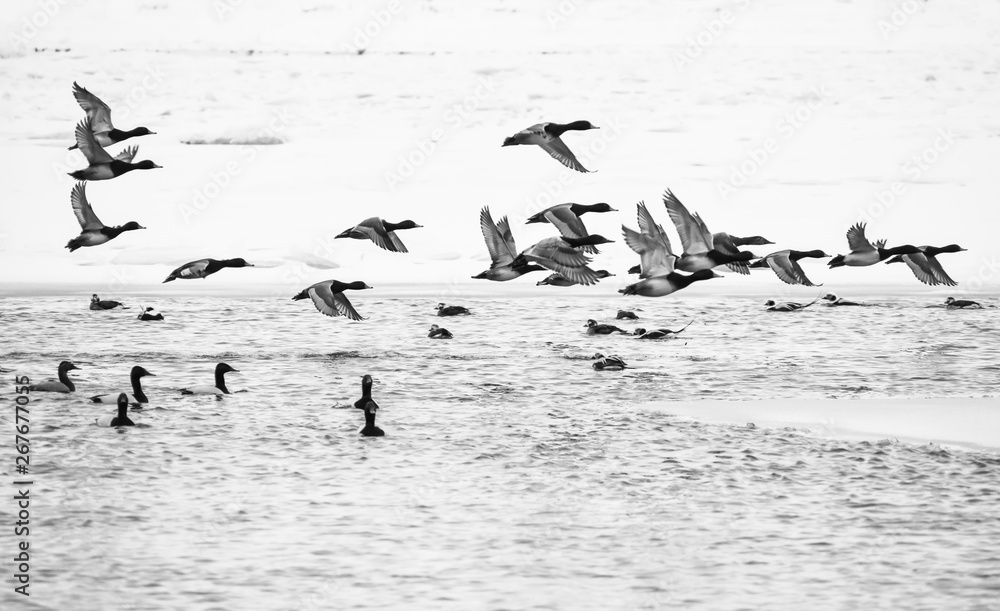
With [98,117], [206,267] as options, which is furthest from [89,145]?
[206,267]

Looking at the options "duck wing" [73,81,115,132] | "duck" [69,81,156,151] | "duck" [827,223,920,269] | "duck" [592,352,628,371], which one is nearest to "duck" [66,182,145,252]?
"duck" [69,81,156,151]

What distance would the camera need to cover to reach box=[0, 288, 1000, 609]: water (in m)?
8.52

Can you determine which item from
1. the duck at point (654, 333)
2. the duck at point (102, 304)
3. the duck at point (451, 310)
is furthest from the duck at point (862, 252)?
the duck at point (102, 304)

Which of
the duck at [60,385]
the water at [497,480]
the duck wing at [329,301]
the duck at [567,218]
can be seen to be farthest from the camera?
the duck at [567,218]

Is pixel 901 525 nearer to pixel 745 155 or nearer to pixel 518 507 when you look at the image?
pixel 518 507

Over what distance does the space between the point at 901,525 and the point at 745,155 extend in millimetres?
19035

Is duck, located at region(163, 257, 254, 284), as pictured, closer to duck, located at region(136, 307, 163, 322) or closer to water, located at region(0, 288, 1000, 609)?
water, located at region(0, 288, 1000, 609)

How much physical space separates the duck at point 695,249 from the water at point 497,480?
1.32 m

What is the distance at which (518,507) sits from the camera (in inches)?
401

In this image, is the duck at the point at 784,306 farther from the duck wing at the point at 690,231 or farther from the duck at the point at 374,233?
the duck at the point at 374,233

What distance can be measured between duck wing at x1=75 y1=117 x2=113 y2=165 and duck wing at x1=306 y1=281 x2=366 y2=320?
2.65 metres

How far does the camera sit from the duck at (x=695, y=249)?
576 inches

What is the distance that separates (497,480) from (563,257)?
4.17 metres

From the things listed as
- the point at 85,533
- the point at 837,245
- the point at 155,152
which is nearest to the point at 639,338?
the point at 837,245
